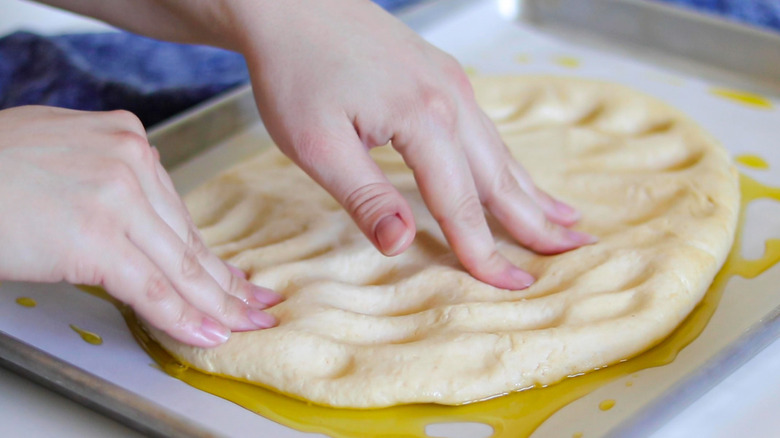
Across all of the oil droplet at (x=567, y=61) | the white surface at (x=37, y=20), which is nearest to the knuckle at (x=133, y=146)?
the oil droplet at (x=567, y=61)

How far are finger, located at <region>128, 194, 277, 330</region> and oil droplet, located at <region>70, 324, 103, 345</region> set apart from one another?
23cm

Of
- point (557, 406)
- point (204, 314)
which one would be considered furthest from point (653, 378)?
point (204, 314)

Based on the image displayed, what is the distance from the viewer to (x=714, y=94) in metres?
1.79

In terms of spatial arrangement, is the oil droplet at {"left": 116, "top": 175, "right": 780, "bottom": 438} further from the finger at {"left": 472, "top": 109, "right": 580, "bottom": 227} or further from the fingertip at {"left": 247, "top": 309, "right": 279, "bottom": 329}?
the finger at {"left": 472, "top": 109, "right": 580, "bottom": 227}

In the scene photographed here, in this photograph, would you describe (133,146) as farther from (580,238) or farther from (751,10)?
(751,10)

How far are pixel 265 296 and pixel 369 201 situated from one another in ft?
0.79

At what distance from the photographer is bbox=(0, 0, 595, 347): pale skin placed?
893mm

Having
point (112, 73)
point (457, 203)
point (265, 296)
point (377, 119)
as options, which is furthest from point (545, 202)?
point (112, 73)

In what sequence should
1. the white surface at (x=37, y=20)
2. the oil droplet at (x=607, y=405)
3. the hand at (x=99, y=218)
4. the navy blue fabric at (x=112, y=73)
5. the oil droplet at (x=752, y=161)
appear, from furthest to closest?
the white surface at (x=37, y=20) < the navy blue fabric at (x=112, y=73) < the oil droplet at (x=752, y=161) < the oil droplet at (x=607, y=405) < the hand at (x=99, y=218)

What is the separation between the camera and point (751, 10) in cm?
229

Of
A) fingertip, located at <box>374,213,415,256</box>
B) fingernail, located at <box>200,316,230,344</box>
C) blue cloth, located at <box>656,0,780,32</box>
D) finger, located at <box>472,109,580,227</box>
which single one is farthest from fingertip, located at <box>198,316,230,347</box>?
blue cloth, located at <box>656,0,780,32</box>

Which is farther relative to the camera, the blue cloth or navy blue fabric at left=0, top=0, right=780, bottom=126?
the blue cloth

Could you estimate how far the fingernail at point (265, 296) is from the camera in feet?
3.76

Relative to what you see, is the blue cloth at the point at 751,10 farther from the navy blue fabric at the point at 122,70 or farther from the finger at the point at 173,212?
the finger at the point at 173,212
